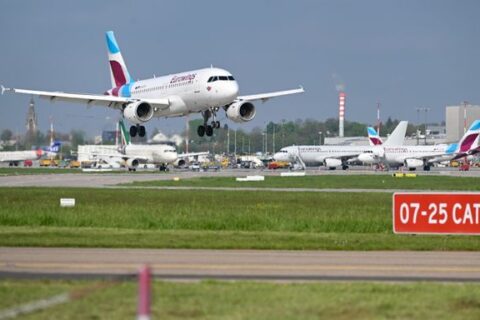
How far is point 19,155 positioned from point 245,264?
155615 millimetres

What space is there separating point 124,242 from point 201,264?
643 cm

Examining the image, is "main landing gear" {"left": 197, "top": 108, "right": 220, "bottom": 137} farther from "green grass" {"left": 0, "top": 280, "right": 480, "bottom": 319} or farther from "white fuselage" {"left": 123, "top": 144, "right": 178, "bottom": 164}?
"white fuselage" {"left": 123, "top": 144, "right": 178, "bottom": 164}

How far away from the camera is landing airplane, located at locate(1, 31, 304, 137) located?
6506cm

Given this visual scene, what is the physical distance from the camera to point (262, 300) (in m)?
17.2

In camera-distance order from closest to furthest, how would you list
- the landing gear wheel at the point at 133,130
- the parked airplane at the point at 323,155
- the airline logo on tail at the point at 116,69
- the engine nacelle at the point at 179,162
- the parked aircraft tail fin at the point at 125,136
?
1. the landing gear wheel at the point at 133,130
2. the airline logo on tail at the point at 116,69
3. the parked airplane at the point at 323,155
4. the parked aircraft tail fin at the point at 125,136
5. the engine nacelle at the point at 179,162

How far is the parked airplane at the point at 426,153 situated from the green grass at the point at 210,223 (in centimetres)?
8177

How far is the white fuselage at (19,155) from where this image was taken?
175 m

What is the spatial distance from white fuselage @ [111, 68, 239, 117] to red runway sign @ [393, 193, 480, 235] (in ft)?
112

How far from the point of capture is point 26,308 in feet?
51.5

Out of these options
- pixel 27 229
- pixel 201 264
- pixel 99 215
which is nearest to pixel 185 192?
pixel 99 215

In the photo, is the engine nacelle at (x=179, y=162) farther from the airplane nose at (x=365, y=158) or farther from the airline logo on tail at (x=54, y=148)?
the airline logo on tail at (x=54, y=148)

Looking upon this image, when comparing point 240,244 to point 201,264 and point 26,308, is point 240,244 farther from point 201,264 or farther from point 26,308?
point 26,308

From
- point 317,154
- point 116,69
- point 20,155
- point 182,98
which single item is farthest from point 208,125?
point 20,155

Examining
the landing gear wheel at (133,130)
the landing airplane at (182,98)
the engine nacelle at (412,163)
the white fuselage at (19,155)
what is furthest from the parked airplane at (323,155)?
the landing gear wheel at (133,130)
